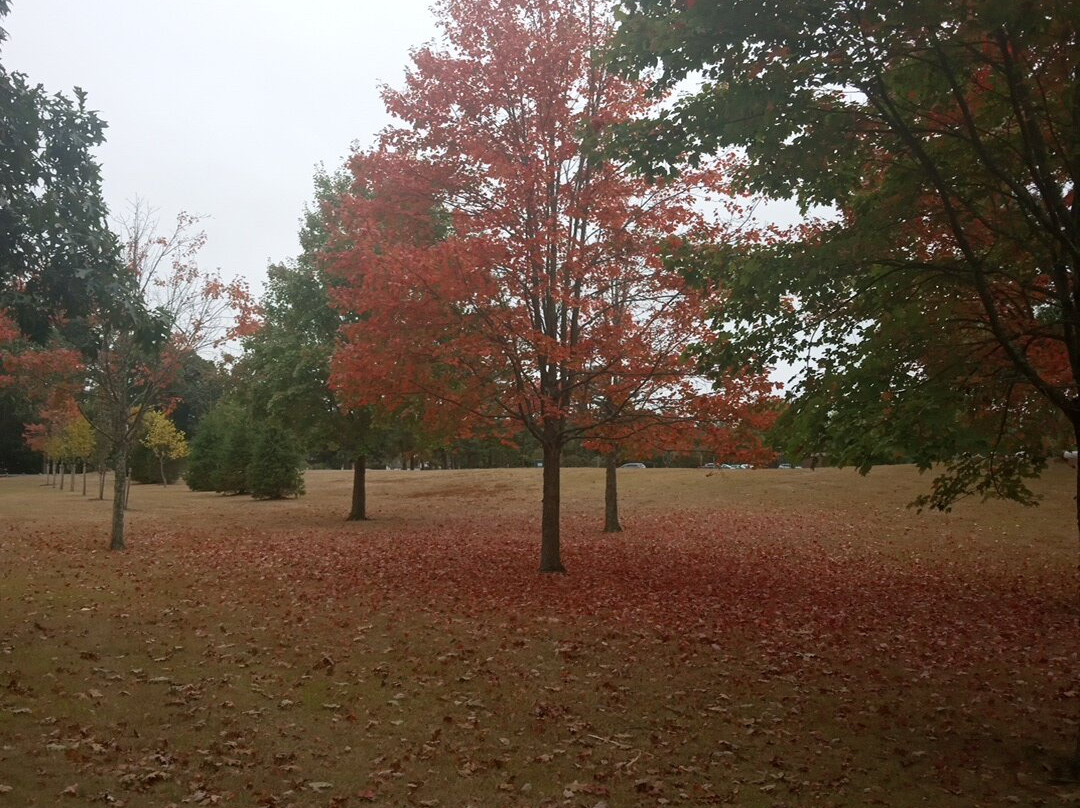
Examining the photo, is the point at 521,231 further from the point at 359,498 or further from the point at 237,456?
the point at 237,456

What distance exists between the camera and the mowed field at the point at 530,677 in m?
5.75

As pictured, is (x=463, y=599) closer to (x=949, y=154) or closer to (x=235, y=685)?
(x=235, y=685)

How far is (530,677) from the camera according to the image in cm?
830

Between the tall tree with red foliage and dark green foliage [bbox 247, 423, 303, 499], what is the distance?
85.5 ft

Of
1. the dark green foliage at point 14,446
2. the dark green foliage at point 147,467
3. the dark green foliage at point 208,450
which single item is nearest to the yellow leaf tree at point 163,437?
the dark green foliage at point 208,450

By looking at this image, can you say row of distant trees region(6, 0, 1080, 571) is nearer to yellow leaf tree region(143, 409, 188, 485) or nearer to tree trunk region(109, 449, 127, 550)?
tree trunk region(109, 449, 127, 550)

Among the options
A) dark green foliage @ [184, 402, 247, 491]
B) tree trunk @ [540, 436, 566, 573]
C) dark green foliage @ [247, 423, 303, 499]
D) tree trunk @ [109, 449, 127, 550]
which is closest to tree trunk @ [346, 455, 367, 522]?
tree trunk @ [109, 449, 127, 550]

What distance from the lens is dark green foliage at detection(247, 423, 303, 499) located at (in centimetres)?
3847

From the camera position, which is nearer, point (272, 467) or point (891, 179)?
point (891, 179)

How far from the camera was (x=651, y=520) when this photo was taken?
26.5 metres

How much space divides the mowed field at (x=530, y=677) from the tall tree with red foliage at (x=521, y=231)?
3341 millimetres

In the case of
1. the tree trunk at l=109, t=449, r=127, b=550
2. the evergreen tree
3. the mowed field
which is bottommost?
the mowed field

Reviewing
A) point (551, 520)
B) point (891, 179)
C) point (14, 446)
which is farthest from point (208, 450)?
point (891, 179)

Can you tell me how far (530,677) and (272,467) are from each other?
3261cm
